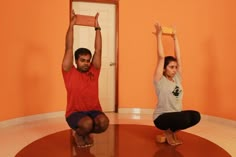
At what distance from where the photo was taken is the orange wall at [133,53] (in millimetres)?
4117

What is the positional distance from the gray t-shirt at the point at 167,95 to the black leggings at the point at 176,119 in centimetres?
7

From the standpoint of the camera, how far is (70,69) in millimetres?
3025

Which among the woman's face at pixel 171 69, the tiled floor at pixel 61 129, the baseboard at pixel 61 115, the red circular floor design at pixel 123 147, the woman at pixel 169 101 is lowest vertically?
the tiled floor at pixel 61 129

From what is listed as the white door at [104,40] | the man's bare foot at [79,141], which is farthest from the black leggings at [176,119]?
the white door at [104,40]

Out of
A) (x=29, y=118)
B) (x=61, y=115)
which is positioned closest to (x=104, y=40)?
(x=61, y=115)

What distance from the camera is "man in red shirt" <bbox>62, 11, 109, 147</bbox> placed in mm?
2971

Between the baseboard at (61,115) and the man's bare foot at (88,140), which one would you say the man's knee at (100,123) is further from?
the baseboard at (61,115)

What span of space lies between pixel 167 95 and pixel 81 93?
92 cm

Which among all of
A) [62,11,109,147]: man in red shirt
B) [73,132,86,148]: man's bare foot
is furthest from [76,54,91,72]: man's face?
[73,132,86,148]: man's bare foot

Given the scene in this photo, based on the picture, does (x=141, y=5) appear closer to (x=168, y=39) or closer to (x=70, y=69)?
(x=168, y=39)

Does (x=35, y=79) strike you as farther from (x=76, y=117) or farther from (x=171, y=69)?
(x=171, y=69)

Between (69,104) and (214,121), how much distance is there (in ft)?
7.94

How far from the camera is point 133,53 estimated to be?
4.88 m

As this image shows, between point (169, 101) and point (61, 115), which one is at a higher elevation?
point (169, 101)
